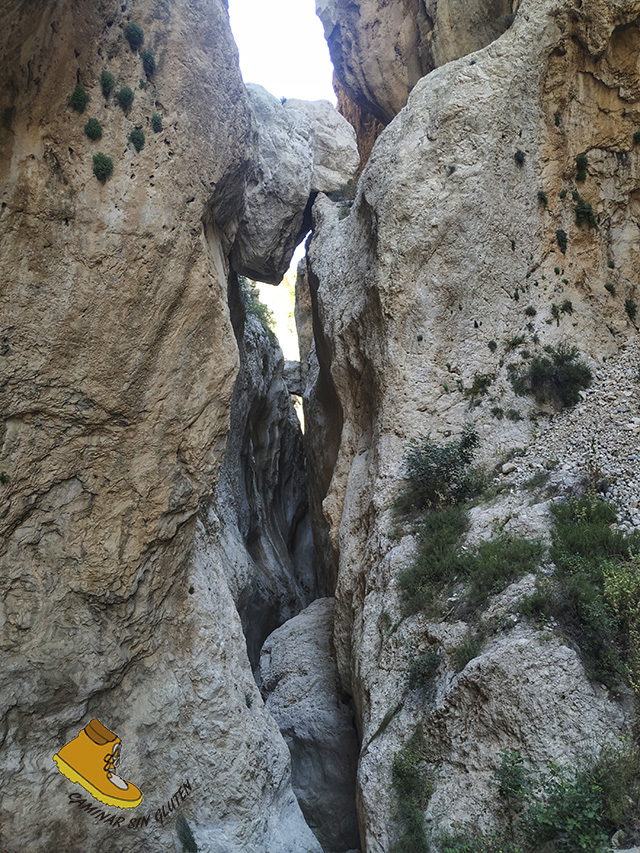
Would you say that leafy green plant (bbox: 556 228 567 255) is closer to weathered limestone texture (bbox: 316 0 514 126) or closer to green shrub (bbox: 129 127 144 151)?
weathered limestone texture (bbox: 316 0 514 126)

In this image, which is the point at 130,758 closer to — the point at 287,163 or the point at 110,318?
the point at 110,318

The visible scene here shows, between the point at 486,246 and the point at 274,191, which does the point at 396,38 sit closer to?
the point at 274,191

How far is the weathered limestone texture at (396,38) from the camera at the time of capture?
18422 mm

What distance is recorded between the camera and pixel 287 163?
18234mm

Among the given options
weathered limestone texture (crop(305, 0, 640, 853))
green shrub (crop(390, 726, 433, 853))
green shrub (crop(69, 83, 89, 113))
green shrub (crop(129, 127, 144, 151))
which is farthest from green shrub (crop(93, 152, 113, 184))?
green shrub (crop(390, 726, 433, 853))

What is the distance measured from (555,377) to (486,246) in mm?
3874

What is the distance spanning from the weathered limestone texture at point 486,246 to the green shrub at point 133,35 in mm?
6988

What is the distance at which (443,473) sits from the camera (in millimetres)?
12438

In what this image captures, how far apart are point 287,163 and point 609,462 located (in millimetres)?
13192

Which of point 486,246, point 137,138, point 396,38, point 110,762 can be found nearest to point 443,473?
point 486,246

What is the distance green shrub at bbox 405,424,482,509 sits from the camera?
40.0 feet

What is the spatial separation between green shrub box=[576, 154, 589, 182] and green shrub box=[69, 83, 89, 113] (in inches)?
459

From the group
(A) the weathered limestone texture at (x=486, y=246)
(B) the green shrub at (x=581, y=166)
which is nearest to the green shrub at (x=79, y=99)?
(A) the weathered limestone texture at (x=486, y=246)

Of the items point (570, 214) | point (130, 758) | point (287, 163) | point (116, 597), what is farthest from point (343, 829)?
point (287, 163)
